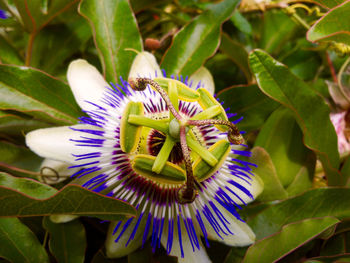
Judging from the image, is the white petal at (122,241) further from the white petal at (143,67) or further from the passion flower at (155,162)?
the white petal at (143,67)

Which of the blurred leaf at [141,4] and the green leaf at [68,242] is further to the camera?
the blurred leaf at [141,4]

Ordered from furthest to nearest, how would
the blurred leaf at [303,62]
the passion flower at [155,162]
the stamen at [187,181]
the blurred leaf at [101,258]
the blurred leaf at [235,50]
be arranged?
the blurred leaf at [303,62] → the blurred leaf at [235,50] → the blurred leaf at [101,258] → the passion flower at [155,162] → the stamen at [187,181]

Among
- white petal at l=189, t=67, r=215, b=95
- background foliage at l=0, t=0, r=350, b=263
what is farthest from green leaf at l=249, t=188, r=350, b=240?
white petal at l=189, t=67, r=215, b=95

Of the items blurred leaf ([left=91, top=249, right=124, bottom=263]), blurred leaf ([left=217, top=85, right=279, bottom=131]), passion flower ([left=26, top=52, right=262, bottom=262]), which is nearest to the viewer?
passion flower ([left=26, top=52, right=262, bottom=262])

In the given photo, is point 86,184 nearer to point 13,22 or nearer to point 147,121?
point 147,121

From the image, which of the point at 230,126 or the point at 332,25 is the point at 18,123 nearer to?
the point at 230,126

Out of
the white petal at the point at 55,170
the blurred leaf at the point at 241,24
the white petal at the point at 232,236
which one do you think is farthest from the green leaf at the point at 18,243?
the blurred leaf at the point at 241,24

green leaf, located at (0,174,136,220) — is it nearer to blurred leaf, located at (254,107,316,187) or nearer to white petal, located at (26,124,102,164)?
white petal, located at (26,124,102,164)
